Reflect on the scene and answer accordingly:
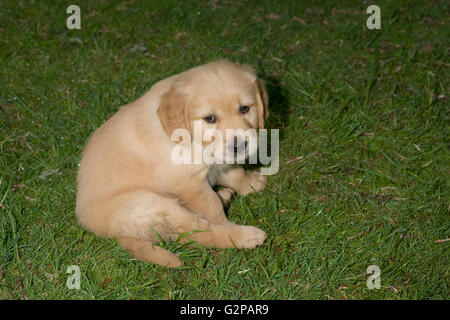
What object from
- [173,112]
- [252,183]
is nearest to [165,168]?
[173,112]

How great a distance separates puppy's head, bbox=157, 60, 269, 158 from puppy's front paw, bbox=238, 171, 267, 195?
786 millimetres

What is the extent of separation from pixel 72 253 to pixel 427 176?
2.80 m

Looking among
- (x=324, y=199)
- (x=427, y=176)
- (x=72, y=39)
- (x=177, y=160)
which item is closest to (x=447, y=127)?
(x=427, y=176)

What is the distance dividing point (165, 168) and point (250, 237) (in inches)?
29.9

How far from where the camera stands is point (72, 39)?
5297 mm

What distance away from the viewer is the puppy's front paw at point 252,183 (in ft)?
12.1

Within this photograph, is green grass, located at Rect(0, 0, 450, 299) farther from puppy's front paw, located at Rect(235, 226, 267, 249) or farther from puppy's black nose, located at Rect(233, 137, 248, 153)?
puppy's black nose, located at Rect(233, 137, 248, 153)

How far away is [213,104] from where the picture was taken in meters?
2.83

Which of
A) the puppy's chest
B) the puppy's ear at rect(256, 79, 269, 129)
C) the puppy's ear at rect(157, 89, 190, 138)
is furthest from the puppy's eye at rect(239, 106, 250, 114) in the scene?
the puppy's chest

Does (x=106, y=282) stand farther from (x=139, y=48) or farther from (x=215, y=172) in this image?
(x=139, y=48)

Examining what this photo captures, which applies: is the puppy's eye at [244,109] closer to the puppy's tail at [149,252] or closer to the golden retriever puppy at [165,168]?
the golden retriever puppy at [165,168]

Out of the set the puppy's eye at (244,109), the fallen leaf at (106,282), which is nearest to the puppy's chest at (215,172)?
the puppy's eye at (244,109)

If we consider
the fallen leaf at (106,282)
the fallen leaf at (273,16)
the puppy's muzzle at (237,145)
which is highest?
the fallen leaf at (273,16)
